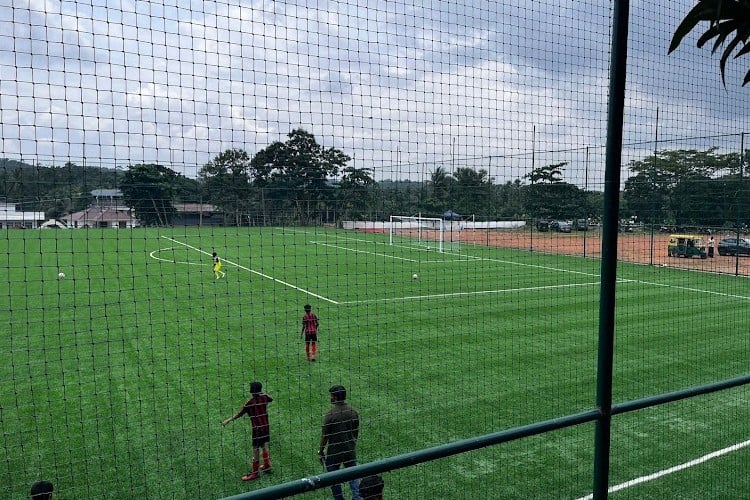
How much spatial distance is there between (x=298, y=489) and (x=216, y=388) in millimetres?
7349

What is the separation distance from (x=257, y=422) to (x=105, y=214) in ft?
8.69

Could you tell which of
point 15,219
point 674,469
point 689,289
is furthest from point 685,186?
point 15,219

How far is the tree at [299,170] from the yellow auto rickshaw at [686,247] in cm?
1734

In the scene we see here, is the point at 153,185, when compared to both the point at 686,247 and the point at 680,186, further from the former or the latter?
the point at 686,247

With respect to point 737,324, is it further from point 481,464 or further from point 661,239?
point 481,464

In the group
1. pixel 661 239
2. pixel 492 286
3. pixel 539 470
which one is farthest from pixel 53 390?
pixel 661 239

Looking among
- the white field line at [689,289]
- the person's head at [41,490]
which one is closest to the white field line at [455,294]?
the white field line at [689,289]

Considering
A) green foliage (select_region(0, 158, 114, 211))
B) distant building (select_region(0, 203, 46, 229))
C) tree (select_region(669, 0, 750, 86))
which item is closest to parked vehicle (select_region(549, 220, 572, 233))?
tree (select_region(669, 0, 750, 86))

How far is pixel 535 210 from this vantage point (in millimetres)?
8969

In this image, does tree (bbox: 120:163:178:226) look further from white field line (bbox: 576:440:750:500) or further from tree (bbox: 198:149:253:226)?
white field line (bbox: 576:440:750:500)

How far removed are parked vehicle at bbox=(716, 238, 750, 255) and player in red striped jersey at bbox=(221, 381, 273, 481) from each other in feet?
59.3

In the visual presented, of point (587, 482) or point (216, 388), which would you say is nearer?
point (587, 482)

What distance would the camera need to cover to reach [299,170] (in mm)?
5016

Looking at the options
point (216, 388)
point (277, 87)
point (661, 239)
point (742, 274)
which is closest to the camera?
point (277, 87)
